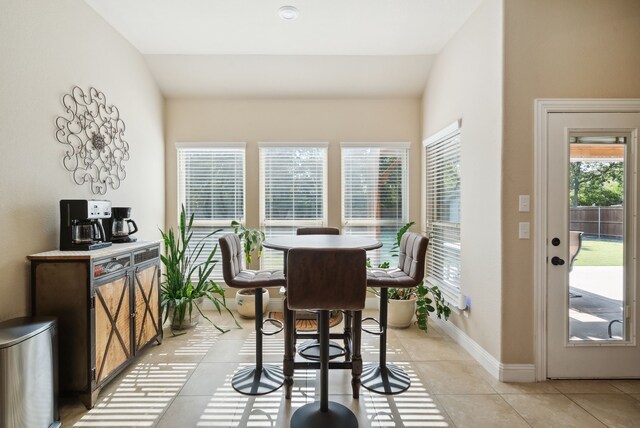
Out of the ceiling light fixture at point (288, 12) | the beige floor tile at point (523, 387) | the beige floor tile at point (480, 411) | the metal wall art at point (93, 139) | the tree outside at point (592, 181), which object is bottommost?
the beige floor tile at point (480, 411)

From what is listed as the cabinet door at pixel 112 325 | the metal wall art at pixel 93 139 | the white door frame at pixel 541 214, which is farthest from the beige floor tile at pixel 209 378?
the white door frame at pixel 541 214

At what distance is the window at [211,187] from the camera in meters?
4.50

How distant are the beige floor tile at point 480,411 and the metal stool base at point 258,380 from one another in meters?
1.17

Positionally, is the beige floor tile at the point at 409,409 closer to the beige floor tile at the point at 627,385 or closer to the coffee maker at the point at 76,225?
the beige floor tile at the point at 627,385

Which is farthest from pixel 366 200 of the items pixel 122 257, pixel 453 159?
pixel 122 257

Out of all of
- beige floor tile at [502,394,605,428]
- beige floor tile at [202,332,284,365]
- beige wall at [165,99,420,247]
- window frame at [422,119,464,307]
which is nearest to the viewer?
beige floor tile at [502,394,605,428]

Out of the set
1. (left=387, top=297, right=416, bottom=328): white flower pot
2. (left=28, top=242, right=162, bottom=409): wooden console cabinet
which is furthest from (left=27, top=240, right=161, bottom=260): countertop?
(left=387, top=297, right=416, bottom=328): white flower pot

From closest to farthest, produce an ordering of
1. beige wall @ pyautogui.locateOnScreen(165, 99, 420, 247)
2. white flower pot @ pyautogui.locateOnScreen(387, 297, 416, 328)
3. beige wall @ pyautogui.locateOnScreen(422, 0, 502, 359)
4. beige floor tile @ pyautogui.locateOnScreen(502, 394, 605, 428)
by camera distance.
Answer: beige floor tile @ pyautogui.locateOnScreen(502, 394, 605, 428)
beige wall @ pyautogui.locateOnScreen(422, 0, 502, 359)
white flower pot @ pyautogui.locateOnScreen(387, 297, 416, 328)
beige wall @ pyautogui.locateOnScreen(165, 99, 420, 247)

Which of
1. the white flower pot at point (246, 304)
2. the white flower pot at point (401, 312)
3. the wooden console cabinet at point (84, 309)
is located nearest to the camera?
the wooden console cabinet at point (84, 309)

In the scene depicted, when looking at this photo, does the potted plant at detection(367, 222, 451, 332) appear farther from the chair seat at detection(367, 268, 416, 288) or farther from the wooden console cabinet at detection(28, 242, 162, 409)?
the wooden console cabinet at detection(28, 242, 162, 409)

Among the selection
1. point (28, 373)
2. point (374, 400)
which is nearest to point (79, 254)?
point (28, 373)

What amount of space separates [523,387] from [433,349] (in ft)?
2.70

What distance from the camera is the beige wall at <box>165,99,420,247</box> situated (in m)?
4.45

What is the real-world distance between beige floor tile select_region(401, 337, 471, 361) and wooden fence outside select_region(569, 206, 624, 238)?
1412mm
